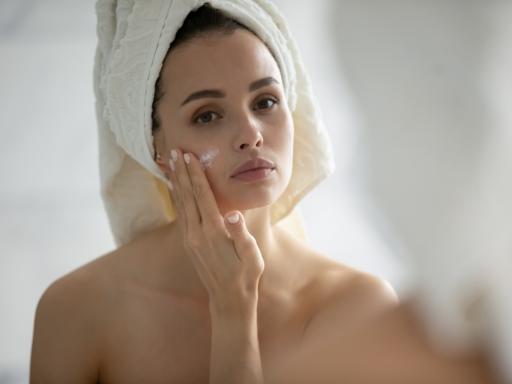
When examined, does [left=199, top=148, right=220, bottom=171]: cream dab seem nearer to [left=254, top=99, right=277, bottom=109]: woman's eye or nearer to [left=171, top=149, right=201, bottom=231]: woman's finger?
[left=171, top=149, right=201, bottom=231]: woman's finger

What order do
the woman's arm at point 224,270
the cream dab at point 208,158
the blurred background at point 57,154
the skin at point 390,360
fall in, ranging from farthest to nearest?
the blurred background at point 57,154
the cream dab at point 208,158
the woman's arm at point 224,270
the skin at point 390,360

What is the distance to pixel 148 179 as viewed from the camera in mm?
1509

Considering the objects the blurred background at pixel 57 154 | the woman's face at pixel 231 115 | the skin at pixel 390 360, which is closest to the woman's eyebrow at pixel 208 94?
the woman's face at pixel 231 115

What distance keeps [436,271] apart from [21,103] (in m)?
2.49

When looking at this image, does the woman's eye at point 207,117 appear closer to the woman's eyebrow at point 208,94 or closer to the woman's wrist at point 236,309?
the woman's eyebrow at point 208,94

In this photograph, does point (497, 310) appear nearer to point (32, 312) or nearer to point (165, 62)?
point (165, 62)

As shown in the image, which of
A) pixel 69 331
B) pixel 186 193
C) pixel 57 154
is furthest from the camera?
pixel 57 154

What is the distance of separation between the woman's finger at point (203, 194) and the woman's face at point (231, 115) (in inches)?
0.8

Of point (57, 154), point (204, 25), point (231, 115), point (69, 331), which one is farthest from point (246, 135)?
point (57, 154)

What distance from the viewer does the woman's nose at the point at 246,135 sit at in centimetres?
113

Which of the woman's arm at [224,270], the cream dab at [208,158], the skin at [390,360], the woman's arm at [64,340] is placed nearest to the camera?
the skin at [390,360]

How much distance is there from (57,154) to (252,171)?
1569 millimetres

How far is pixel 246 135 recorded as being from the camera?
1126 mm

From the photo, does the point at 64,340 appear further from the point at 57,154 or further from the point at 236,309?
the point at 57,154
